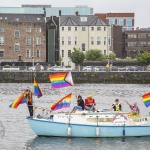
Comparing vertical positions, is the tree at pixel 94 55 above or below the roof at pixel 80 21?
below

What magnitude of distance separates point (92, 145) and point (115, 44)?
455 ft

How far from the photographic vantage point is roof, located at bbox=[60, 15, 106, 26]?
15250 cm

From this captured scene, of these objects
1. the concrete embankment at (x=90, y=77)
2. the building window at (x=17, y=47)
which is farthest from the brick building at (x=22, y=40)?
the concrete embankment at (x=90, y=77)

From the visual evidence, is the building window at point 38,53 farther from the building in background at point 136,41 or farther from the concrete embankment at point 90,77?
the building in background at point 136,41

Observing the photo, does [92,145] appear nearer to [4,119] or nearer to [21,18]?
[4,119]

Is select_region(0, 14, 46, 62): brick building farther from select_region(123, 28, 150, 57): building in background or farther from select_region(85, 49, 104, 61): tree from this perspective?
select_region(123, 28, 150, 57): building in background

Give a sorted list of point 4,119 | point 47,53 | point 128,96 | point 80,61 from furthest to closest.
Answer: point 47,53
point 80,61
point 128,96
point 4,119

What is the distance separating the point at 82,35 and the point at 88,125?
111 meters

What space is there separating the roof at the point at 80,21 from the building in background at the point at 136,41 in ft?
87.9

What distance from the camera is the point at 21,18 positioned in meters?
146

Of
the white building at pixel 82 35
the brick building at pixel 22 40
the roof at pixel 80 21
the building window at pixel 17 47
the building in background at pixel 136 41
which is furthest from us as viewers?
the building in background at pixel 136 41

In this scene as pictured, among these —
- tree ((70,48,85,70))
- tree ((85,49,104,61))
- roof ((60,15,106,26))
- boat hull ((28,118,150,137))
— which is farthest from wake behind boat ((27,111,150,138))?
roof ((60,15,106,26))

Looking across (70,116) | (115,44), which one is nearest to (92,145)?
(70,116)

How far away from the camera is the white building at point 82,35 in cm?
15238
